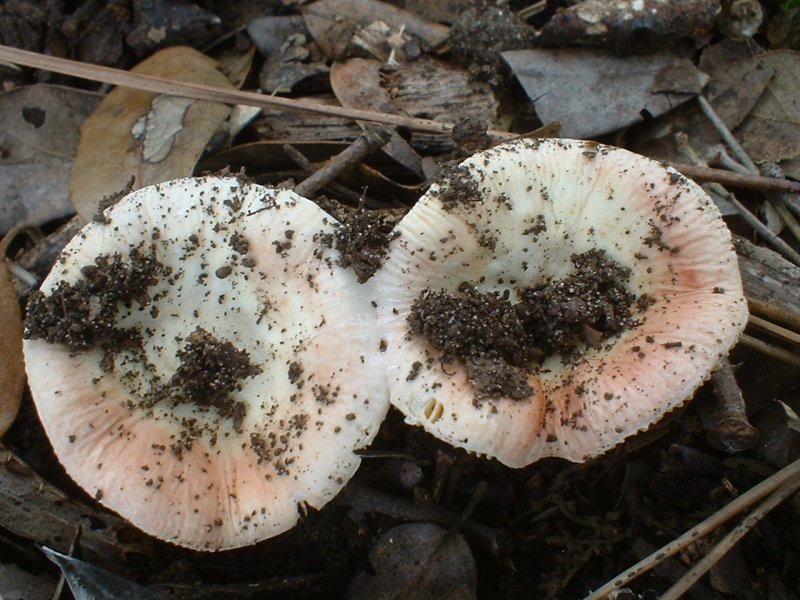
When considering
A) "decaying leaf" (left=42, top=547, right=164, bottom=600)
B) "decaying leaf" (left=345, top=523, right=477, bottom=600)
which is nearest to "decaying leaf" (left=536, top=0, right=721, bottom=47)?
"decaying leaf" (left=345, top=523, right=477, bottom=600)

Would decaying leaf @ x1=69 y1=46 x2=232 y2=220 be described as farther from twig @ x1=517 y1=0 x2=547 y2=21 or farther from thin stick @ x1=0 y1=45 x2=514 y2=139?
twig @ x1=517 y1=0 x2=547 y2=21

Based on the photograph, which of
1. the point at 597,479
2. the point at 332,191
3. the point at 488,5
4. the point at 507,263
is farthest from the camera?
the point at 488,5

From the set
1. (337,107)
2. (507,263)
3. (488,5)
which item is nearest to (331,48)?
(337,107)

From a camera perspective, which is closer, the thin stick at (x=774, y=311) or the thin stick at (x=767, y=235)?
the thin stick at (x=774, y=311)

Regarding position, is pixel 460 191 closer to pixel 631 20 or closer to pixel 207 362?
pixel 207 362

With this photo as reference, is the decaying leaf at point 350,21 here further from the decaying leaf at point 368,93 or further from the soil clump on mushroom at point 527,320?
the soil clump on mushroom at point 527,320

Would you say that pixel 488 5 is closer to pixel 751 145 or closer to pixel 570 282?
pixel 751 145

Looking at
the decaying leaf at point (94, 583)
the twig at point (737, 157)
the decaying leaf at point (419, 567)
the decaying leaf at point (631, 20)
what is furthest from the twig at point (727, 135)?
the decaying leaf at point (94, 583)
